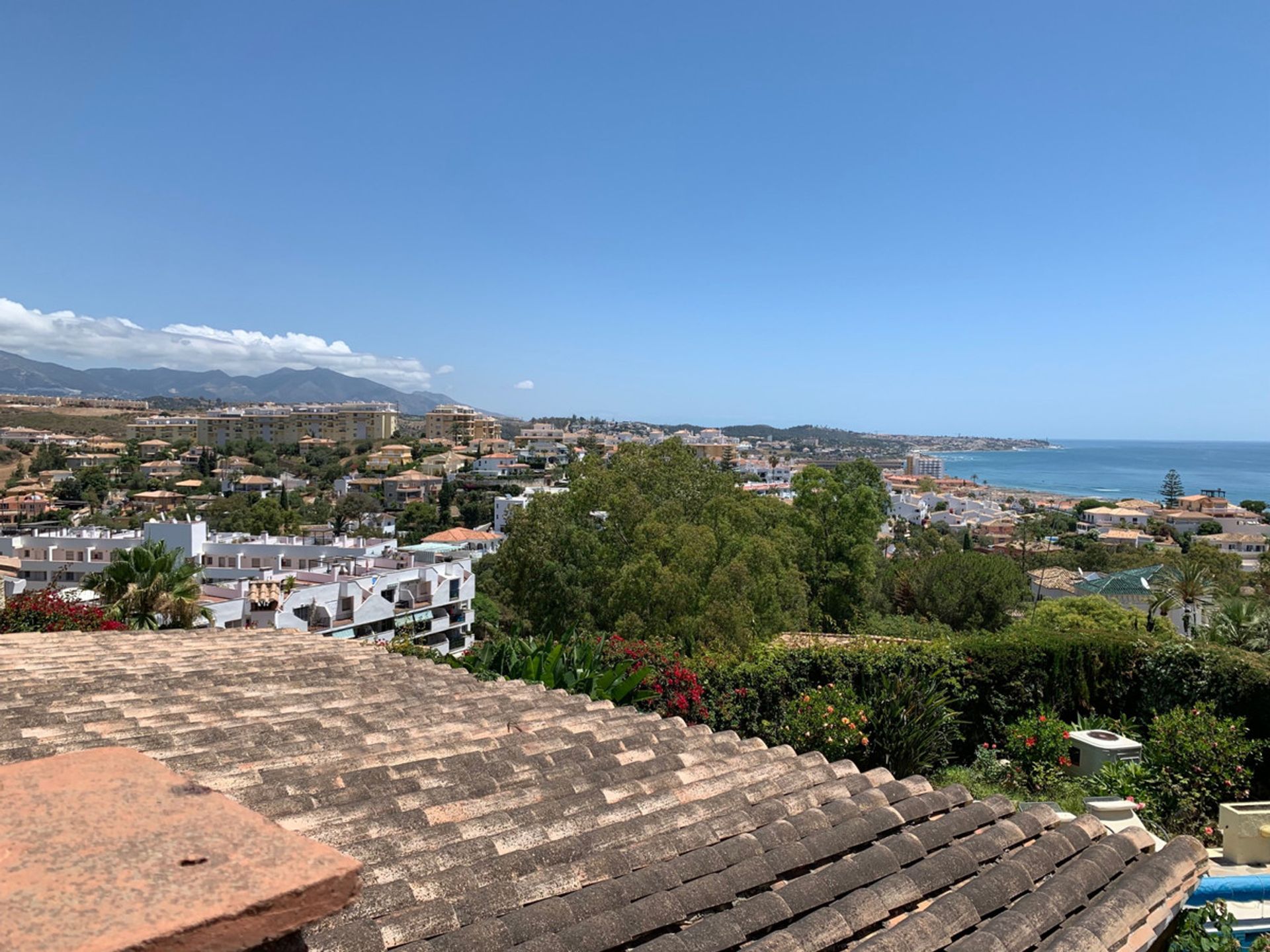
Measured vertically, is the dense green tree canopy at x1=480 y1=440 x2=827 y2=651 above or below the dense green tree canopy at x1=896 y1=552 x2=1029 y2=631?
above

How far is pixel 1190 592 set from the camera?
2398 centimetres

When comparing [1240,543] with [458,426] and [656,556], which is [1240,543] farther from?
[458,426]

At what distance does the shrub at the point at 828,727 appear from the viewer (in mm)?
9719

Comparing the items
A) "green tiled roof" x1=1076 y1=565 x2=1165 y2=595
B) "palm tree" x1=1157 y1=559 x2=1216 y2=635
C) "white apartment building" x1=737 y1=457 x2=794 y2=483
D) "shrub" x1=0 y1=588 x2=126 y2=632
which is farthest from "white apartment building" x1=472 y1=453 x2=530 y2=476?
"shrub" x1=0 y1=588 x2=126 y2=632

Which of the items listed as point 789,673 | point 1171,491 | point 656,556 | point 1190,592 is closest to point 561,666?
point 789,673

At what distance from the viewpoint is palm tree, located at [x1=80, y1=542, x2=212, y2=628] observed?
16703 millimetres

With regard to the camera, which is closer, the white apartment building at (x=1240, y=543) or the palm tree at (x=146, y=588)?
the palm tree at (x=146, y=588)

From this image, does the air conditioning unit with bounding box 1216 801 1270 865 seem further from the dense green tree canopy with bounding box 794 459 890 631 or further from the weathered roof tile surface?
the dense green tree canopy with bounding box 794 459 890 631

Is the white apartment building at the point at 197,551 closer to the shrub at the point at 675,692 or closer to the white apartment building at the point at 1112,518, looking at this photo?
the shrub at the point at 675,692

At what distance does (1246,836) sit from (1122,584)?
1289 inches

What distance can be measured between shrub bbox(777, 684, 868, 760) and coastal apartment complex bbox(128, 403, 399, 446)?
526ft

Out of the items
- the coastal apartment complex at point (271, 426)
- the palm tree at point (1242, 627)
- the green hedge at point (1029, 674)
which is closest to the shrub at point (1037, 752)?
the green hedge at point (1029, 674)

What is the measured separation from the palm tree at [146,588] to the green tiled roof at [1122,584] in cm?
3236

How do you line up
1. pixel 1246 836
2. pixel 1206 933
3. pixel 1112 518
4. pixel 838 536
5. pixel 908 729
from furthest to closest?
pixel 1112 518, pixel 838 536, pixel 908 729, pixel 1246 836, pixel 1206 933
